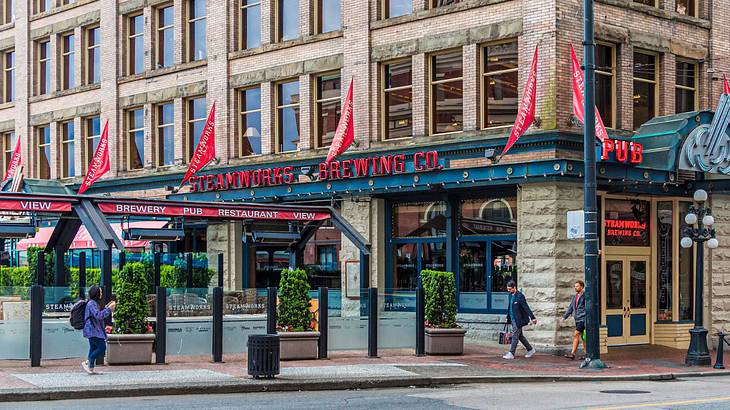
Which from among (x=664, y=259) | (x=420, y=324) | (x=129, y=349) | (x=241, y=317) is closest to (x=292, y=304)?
(x=241, y=317)

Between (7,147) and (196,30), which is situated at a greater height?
(196,30)

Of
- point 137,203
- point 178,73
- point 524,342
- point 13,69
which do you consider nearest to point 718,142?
point 524,342

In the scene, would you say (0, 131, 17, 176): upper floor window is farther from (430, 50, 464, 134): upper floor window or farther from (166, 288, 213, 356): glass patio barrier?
(166, 288, 213, 356): glass patio barrier

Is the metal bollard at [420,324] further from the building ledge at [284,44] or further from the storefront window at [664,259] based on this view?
the building ledge at [284,44]

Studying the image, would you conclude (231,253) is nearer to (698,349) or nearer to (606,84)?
(606,84)

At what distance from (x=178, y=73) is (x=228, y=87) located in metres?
2.66

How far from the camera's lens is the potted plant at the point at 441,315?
23.2m

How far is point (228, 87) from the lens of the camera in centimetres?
3300

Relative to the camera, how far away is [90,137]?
38.7m

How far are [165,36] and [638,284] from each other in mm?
18055

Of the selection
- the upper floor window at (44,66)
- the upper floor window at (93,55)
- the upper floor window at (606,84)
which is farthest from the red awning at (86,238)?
the upper floor window at (606,84)

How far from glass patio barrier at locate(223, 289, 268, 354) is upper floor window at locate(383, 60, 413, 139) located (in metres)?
7.57

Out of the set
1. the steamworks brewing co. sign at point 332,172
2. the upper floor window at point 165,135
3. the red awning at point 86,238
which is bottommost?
the red awning at point 86,238

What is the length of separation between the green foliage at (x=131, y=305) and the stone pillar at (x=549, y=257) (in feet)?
30.4
